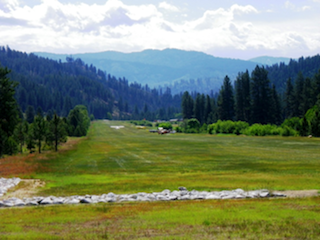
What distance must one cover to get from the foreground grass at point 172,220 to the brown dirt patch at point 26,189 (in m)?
5.32

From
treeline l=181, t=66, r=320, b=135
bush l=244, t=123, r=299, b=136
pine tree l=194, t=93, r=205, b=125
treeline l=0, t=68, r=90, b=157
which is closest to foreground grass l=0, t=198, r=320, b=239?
treeline l=0, t=68, r=90, b=157

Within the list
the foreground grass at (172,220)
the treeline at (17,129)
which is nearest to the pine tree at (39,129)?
the treeline at (17,129)

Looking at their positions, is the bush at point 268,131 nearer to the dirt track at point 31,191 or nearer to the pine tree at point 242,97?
the pine tree at point 242,97

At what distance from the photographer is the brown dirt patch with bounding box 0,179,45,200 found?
23803 millimetres

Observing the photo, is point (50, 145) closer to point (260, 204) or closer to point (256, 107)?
point (260, 204)

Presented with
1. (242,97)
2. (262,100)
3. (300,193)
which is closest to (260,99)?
(262,100)

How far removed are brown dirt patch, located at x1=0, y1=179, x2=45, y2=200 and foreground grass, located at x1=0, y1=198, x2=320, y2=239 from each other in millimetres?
Answer: 5322

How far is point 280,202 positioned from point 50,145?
182ft

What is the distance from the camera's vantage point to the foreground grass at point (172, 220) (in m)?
13.3

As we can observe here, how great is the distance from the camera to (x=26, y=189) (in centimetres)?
2638

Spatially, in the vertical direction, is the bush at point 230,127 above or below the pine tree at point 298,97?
below

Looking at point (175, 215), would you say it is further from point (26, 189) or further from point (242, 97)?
point (242, 97)

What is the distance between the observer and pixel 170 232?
44.3 feet

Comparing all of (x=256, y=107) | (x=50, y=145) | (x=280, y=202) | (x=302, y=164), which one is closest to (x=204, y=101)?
(x=256, y=107)
